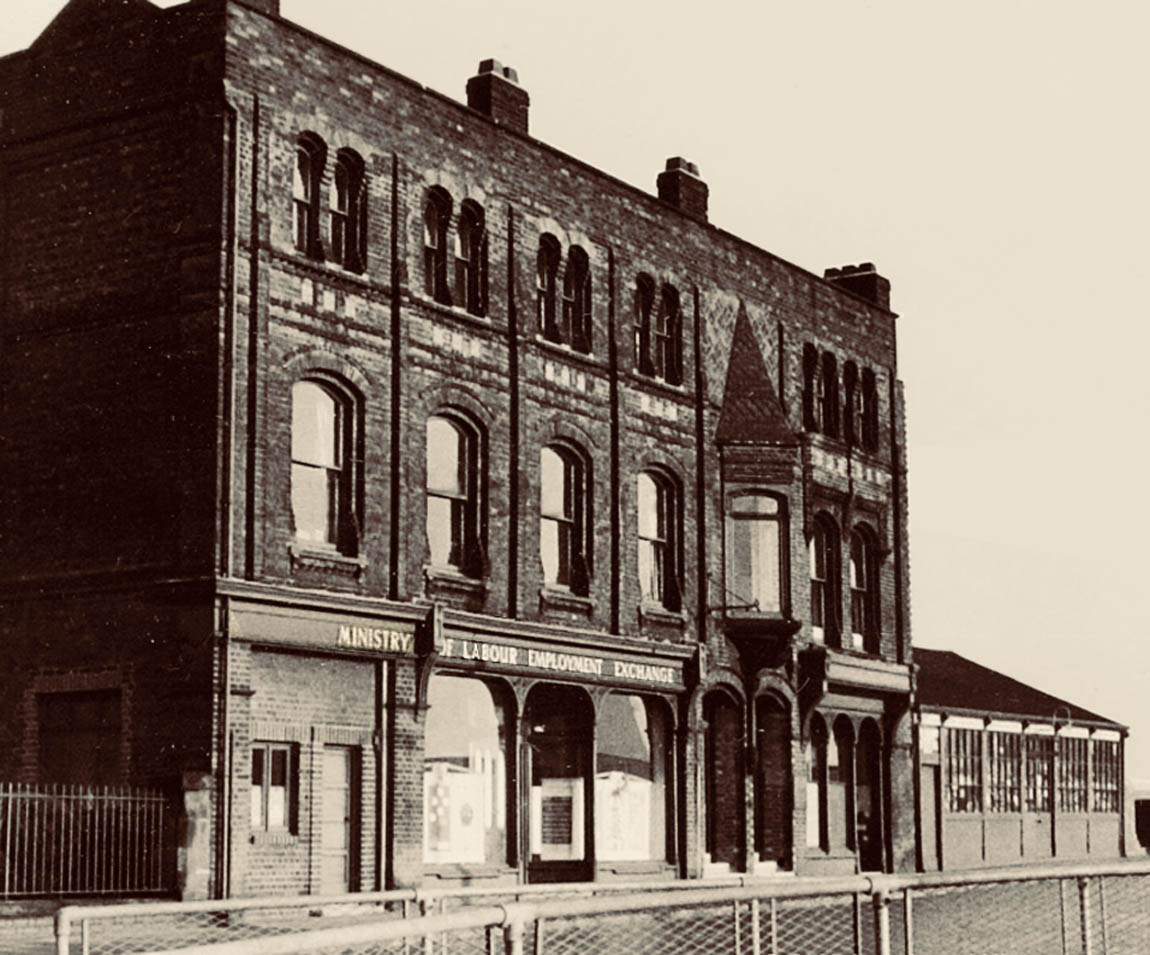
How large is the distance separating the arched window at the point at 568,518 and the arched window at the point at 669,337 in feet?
10.3

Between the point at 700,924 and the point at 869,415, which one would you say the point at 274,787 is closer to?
the point at 700,924

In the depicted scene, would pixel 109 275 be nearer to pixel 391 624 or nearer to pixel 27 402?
pixel 27 402

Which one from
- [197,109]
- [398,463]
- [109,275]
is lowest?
[398,463]

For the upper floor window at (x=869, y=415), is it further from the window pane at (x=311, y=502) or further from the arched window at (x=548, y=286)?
the window pane at (x=311, y=502)

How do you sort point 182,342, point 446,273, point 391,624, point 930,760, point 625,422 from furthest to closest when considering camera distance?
point 930,760 < point 625,422 < point 446,273 < point 391,624 < point 182,342

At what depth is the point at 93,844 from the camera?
24062 mm

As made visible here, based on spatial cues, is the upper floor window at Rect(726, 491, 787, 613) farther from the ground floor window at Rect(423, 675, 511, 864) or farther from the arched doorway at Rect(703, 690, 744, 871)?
the ground floor window at Rect(423, 675, 511, 864)

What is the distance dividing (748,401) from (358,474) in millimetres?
10306

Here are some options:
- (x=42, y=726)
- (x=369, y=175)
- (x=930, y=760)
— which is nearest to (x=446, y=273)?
A: (x=369, y=175)

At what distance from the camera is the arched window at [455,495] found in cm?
2898

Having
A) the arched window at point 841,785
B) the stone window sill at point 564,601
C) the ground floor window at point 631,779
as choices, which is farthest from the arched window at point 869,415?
the stone window sill at point 564,601

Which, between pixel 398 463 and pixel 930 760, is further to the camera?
pixel 930 760

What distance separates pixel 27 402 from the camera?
2719cm

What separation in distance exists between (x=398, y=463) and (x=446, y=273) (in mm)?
3171
